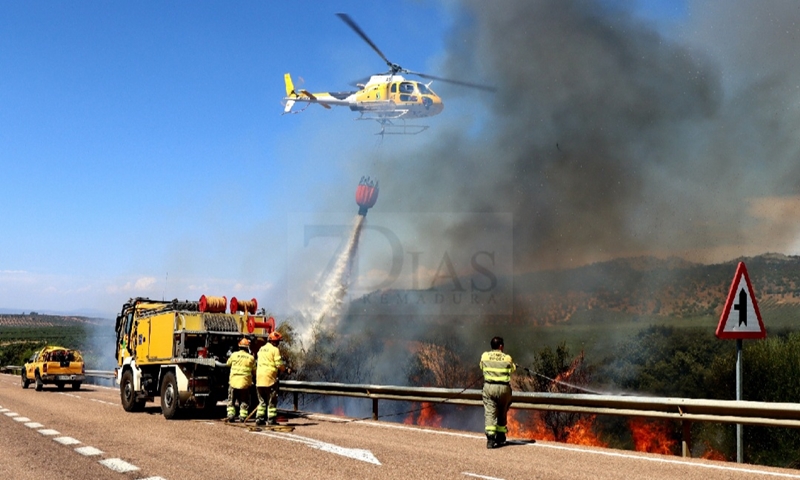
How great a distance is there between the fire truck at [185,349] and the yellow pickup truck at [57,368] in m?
14.1

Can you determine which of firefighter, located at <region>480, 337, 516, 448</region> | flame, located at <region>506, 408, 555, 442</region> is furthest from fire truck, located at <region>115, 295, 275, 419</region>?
flame, located at <region>506, 408, 555, 442</region>

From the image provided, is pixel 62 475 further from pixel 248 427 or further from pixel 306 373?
pixel 306 373

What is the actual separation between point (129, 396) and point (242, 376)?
16.2 ft

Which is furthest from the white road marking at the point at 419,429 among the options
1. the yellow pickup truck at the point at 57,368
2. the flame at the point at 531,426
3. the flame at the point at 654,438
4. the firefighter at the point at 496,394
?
the flame at the point at 531,426

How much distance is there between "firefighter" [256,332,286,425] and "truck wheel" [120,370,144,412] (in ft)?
16.6

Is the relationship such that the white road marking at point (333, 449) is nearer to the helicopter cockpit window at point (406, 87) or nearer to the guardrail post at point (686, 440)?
the guardrail post at point (686, 440)

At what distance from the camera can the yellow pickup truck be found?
29.6 m

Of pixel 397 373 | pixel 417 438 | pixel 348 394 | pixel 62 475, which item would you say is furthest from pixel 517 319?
pixel 62 475

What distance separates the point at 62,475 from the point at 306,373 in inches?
2255

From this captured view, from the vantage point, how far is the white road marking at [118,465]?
8391 millimetres

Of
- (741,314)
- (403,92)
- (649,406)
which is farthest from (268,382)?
(403,92)

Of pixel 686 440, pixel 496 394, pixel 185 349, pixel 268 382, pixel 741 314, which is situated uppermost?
pixel 741 314

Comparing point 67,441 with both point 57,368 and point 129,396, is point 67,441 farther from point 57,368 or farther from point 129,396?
point 57,368

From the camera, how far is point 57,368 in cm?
2977
